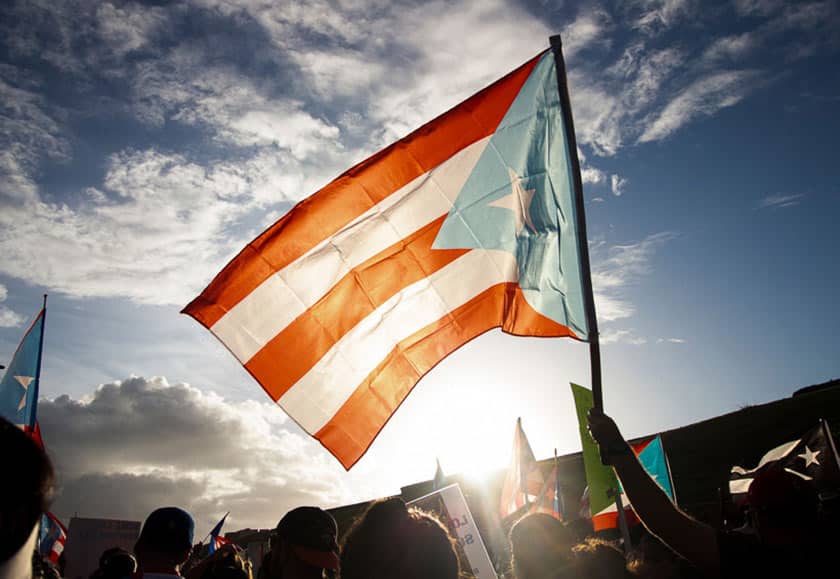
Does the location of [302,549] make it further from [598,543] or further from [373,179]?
[373,179]

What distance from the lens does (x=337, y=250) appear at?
485cm

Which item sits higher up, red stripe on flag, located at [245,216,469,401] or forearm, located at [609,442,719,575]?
red stripe on flag, located at [245,216,469,401]

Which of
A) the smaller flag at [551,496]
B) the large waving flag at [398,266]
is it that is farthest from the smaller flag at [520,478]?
the large waving flag at [398,266]


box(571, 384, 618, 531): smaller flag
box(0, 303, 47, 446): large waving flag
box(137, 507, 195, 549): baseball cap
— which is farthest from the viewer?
box(0, 303, 47, 446): large waving flag

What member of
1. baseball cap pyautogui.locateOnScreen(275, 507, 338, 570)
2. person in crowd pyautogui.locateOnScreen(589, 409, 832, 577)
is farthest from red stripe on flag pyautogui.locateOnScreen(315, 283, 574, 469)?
person in crowd pyautogui.locateOnScreen(589, 409, 832, 577)

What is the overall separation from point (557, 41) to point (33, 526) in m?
4.39

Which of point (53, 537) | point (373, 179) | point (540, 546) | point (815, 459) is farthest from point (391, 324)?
point (53, 537)

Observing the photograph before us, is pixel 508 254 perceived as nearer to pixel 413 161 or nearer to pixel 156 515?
pixel 413 161

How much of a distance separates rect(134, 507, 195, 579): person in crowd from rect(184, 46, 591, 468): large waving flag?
164cm

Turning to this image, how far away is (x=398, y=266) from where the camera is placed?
4.91m

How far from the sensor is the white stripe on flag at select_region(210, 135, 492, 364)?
4.73m

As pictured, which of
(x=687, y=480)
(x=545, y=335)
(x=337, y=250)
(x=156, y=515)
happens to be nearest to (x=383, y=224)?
(x=337, y=250)

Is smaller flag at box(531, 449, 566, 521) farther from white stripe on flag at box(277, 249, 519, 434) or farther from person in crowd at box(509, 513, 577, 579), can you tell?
person in crowd at box(509, 513, 577, 579)

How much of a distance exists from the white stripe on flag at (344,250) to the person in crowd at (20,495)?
12.8ft
